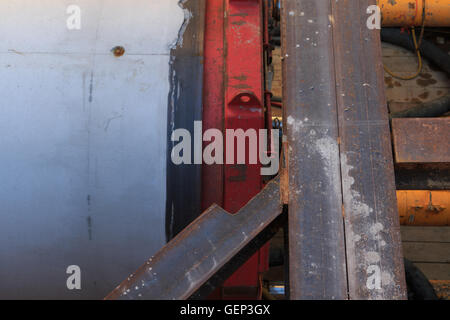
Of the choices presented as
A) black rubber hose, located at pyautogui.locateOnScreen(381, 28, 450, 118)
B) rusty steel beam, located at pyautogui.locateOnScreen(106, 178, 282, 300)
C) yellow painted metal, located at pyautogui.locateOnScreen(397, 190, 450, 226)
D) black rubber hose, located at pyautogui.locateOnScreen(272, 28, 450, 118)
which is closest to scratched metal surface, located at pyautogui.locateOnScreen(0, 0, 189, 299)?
rusty steel beam, located at pyautogui.locateOnScreen(106, 178, 282, 300)

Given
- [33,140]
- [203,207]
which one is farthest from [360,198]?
[33,140]

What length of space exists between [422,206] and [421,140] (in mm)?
1877

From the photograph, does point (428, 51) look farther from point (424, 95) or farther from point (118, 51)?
point (118, 51)

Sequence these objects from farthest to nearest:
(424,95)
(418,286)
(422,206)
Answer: (424,95)
(418,286)
(422,206)

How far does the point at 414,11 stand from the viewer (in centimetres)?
383

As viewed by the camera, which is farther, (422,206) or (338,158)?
(422,206)

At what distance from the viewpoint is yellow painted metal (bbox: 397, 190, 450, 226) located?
315cm

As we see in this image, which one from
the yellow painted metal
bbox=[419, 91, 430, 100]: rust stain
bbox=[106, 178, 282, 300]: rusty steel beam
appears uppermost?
bbox=[419, 91, 430, 100]: rust stain

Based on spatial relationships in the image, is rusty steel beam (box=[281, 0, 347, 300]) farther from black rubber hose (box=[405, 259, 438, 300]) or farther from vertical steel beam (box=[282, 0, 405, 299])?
black rubber hose (box=[405, 259, 438, 300])

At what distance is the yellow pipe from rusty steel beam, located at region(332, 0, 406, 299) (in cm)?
247

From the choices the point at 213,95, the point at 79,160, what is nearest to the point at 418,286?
the point at 213,95

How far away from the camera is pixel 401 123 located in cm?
150

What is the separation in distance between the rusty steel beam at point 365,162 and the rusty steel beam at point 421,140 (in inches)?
2.7
